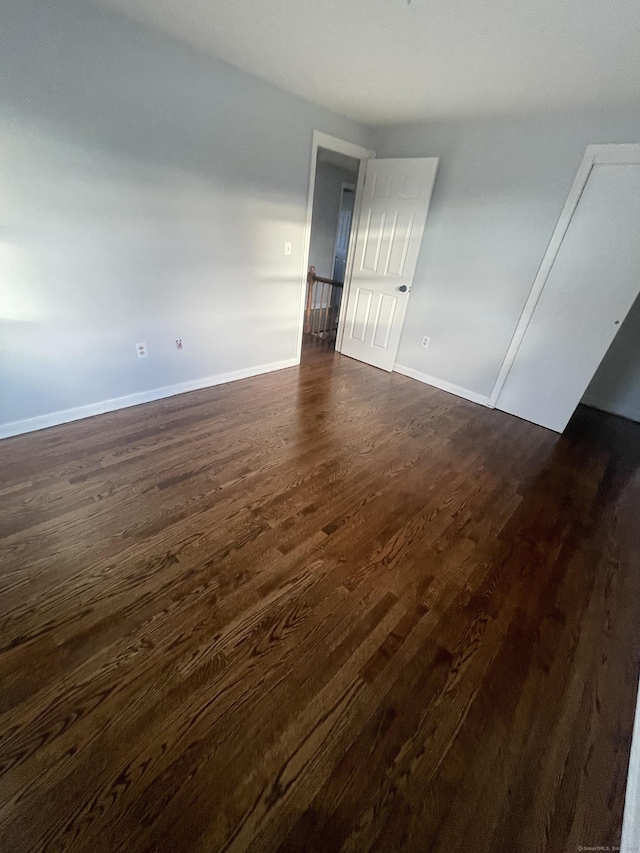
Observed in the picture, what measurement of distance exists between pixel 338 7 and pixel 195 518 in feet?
8.08

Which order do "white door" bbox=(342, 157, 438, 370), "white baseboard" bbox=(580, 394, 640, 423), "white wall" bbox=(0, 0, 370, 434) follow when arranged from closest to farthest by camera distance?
"white wall" bbox=(0, 0, 370, 434)
"white door" bbox=(342, 157, 438, 370)
"white baseboard" bbox=(580, 394, 640, 423)

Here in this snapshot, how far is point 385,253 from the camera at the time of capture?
11.4 feet

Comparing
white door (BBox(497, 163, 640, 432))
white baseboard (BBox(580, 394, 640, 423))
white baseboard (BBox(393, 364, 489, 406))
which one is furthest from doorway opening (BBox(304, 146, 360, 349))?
white baseboard (BBox(580, 394, 640, 423))

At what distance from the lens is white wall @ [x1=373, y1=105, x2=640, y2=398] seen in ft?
8.05

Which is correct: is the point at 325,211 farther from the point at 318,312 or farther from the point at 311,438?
the point at 311,438

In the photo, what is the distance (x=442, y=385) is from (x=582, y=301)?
4.31 feet

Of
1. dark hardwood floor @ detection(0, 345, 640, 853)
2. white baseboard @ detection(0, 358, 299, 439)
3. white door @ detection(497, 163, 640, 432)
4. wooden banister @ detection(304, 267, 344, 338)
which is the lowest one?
dark hardwood floor @ detection(0, 345, 640, 853)

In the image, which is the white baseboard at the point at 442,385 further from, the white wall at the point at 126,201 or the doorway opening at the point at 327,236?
the white wall at the point at 126,201

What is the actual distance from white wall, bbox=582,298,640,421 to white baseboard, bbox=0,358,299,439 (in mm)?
3405

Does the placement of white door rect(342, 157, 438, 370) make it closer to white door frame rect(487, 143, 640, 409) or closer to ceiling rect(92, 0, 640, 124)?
ceiling rect(92, 0, 640, 124)

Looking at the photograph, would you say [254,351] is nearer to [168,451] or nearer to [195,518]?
[168,451]

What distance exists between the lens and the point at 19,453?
2004mm

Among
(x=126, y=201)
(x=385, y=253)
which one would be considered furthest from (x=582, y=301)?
(x=126, y=201)

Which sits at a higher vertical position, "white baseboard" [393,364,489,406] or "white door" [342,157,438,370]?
"white door" [342,157,438,370]
